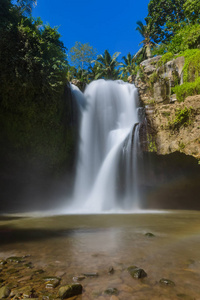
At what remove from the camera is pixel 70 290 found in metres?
1.83

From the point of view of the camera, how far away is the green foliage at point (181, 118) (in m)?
9.35

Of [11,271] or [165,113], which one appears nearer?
[11,271]

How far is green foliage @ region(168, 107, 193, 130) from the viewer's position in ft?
30.7

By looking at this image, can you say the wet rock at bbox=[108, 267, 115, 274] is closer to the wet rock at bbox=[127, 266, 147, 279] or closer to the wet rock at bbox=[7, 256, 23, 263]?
the wet rock at bbox=[127, 266, 147, 279]

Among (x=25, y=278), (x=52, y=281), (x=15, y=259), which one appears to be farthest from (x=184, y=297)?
(x=15, y=259)

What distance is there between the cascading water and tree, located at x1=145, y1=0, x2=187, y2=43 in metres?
19.2

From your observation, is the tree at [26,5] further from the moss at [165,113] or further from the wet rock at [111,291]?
the wet rock at [111,291]

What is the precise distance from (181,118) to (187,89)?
7.01 feet

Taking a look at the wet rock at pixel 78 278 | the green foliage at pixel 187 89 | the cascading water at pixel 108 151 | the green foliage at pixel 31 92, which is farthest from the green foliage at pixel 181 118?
the wet rock at pixel 78 278

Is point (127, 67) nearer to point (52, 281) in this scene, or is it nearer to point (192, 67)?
point (192, 67)

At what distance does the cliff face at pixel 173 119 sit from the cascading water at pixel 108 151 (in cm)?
116

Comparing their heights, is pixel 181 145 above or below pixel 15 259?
above

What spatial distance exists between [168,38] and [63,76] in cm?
2489

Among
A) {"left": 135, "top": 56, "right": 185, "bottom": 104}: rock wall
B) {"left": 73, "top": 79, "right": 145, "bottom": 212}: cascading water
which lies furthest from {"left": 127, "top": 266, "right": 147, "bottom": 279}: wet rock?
{"left": 135, "top": 56, "right": 185, "bottom": 104}: rock wall
